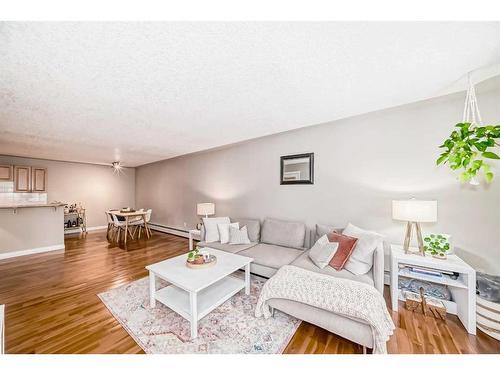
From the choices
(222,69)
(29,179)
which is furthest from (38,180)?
(222,69)

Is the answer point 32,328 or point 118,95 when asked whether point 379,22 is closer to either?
point 118,95

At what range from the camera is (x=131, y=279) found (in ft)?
9.05

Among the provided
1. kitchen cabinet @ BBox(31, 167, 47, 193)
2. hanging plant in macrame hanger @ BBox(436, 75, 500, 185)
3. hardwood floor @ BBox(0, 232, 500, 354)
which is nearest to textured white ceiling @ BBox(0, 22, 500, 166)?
hanging plant in macrame hanger @ BBox(436, 75, 500, 185)

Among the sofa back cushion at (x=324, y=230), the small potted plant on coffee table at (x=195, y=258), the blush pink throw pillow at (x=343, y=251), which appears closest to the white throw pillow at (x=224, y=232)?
the small potted plant on coffee table at (x=195, y=258)

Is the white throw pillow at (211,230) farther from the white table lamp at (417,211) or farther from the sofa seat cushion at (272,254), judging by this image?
the white table lamp at (417,211)

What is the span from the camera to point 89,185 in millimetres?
6262

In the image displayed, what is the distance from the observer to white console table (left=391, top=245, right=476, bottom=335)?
5.64ft

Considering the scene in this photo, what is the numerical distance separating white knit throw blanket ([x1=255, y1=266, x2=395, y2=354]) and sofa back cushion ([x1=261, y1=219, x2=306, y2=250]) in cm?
95

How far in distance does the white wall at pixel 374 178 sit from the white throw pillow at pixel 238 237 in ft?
2.11

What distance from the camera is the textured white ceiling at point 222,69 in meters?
1.15

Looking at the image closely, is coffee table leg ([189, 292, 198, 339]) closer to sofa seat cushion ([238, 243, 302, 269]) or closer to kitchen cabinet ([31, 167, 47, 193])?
sofa seat cushion ([238, 243, 302, 269])

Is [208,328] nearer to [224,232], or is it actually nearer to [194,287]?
[194,287]

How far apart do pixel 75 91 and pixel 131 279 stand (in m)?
2.50
